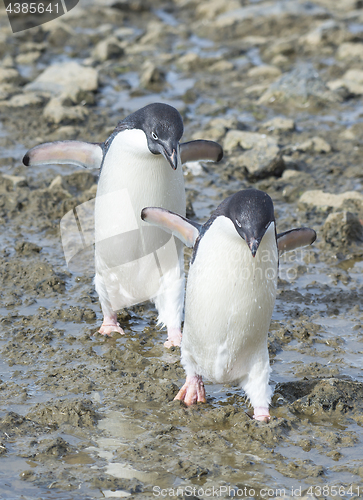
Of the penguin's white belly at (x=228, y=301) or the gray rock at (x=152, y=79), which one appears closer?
the penguin's white belly at (x=228, y=301)

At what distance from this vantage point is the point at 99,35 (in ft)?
40.9

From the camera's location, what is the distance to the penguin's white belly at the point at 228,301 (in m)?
3.62

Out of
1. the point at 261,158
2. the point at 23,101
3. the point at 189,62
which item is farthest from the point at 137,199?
the point at 189,62

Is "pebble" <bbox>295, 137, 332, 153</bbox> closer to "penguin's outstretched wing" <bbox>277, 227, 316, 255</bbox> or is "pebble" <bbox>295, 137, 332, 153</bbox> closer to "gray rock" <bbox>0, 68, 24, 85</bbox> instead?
"penguin's outstretched wing" <bbox>277, 227, 316, 255</bbox>

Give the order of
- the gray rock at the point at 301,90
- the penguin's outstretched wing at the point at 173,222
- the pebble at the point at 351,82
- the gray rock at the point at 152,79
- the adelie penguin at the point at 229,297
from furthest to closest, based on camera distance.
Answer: the gray rock at the point at 152,79
the pebble at the point at 351,82
the gray rock at the point at 301,90
the penguin's outstretched wing at the point at 173,222
the adelie penguin at the point at 229,297

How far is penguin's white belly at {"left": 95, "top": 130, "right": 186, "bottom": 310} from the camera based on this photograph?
4391 mm

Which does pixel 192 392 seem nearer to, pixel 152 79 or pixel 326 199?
pixel 326 199

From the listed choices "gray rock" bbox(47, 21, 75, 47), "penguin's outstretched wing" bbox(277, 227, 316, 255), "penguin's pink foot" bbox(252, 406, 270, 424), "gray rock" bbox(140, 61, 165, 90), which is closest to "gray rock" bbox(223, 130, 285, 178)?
"gray rock" bbox(140, 61, 165, 90)

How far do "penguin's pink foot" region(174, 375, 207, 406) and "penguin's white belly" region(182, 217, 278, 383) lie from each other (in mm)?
116

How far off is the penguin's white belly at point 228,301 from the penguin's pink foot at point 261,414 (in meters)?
0.21

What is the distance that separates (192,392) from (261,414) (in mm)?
428

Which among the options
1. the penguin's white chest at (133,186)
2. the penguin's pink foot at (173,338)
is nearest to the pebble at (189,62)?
the penguin's white chest at (133,186)

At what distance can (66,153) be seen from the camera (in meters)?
4.78

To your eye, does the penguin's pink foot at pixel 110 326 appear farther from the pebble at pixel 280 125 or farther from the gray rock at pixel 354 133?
the gray rock at pixel 354 133
